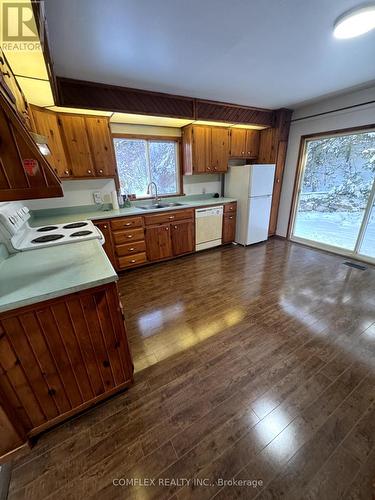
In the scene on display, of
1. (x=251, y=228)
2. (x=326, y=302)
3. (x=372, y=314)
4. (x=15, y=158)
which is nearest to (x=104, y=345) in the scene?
(x=15, y=158)

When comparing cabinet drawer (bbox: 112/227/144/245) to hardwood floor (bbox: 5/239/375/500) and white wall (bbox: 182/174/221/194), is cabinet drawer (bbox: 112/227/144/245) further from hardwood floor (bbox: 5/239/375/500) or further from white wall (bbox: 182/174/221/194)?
white wall (bbox: 182/174/221/194)

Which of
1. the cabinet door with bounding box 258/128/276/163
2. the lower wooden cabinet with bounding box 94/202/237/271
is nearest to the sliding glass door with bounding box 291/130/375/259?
the cabinet door with bounding box 258/128/276/163

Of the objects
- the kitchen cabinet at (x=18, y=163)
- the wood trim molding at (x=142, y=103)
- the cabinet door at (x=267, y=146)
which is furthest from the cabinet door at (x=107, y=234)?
the cabinet door at (x=267, y=146)

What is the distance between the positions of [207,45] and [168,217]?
2042mm

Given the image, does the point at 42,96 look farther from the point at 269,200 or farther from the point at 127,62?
the point at 269,200

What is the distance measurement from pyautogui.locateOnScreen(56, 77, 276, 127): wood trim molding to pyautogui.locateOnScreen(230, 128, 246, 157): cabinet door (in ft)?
1.04

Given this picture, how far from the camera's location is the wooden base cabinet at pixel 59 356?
1006mm

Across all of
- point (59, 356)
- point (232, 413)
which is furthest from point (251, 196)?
point (59, 356)

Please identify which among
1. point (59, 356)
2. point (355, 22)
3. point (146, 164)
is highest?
point (355, 22)

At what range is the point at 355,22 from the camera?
1473 millimetres

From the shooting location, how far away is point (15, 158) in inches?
36.9

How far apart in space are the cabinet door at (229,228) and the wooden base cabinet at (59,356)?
3081 millimetres

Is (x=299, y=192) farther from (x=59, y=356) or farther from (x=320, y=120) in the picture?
(x=59, y=356)

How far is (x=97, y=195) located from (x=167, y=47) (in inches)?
82.6
